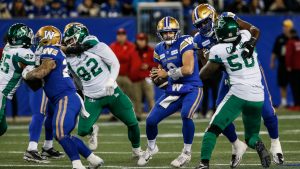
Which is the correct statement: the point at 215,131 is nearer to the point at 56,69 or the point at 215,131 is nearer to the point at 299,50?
the point at 56,69

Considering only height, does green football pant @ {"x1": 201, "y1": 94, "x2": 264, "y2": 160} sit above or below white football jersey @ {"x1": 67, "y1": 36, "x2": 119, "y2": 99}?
below

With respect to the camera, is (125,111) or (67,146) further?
(125,111)

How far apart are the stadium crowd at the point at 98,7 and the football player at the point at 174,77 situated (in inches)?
317

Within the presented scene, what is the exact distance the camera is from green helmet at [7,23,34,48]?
9.83 metres

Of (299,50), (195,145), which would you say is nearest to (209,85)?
(299,50)

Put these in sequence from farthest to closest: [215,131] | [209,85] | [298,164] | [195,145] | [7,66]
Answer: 1. [209,85]
2. [195,145]
3. [7,66]
4. [298,164]
5. [215,131]

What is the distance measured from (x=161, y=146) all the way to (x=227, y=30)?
3.26 m

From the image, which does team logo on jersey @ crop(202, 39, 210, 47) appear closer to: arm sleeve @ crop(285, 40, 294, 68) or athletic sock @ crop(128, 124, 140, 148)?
athletic sock @ crop(128, 124, 140, 148)

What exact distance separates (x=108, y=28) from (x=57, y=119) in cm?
884

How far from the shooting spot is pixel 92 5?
59.6ft

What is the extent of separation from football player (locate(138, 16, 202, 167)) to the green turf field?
0.46 metres

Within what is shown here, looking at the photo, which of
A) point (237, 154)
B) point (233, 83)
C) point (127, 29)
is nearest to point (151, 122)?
point (237, 154)

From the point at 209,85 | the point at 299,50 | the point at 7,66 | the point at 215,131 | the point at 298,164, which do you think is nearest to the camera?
the point at 215,131

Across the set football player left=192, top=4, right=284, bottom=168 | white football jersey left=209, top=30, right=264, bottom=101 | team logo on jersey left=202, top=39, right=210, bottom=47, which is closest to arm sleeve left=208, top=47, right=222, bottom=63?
white football jersey left=209, top=30, right=264, bottom=101
